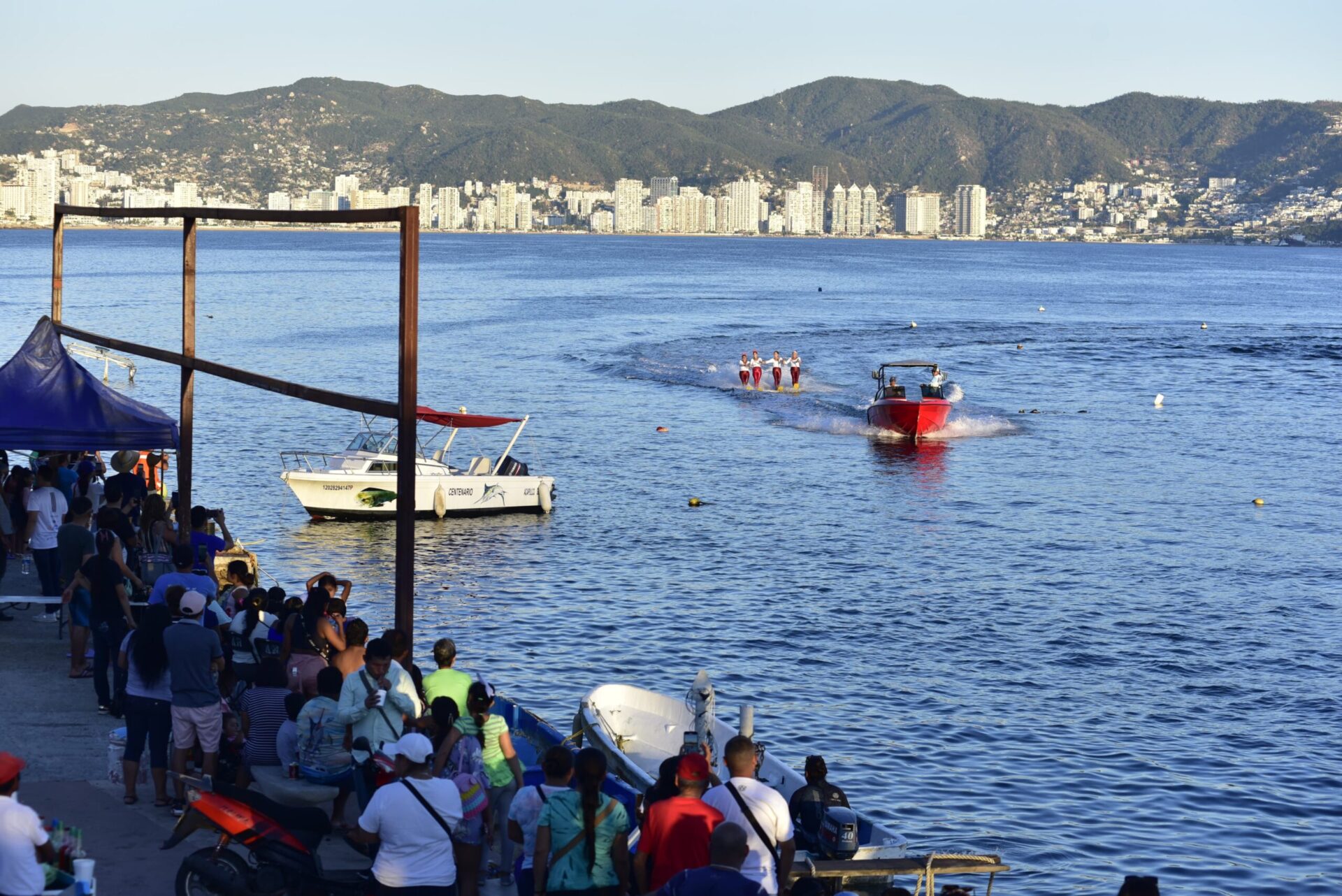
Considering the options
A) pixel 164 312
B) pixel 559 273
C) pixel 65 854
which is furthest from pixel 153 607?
pixel 559 273

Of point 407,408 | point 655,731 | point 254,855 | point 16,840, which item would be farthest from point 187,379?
point 16,840

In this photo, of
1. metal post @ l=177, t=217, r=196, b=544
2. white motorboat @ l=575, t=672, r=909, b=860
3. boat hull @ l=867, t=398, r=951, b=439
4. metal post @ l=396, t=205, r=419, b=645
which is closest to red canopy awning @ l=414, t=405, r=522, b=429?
metal post @ l=177, t=217, r=196, b=544

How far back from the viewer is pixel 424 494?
32875 mm

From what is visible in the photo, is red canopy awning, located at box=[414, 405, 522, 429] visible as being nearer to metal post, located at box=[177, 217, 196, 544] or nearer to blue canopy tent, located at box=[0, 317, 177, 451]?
blue canopy tent, located at box=[0, 317, 177, 451]

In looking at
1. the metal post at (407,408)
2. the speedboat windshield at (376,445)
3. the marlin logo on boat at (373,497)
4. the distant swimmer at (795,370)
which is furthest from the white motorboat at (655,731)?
the distant swimmer at (795,370)

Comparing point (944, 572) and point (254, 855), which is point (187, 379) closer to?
point (254, 855)

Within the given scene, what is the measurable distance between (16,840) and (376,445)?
28.2 meters

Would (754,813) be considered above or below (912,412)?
above

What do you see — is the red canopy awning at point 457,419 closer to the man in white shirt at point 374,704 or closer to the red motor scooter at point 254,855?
the man in white shirt at point 374,704

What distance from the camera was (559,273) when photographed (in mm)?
173750

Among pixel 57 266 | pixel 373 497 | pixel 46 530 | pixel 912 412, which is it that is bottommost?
pixel 373 497

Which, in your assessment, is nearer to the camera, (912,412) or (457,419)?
(457,419)

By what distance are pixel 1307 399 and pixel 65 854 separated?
65.8 m

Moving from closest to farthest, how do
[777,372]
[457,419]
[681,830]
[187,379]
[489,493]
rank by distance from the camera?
[681,830] < [187,379] < [457,419] < [489,493] < [777,372]
